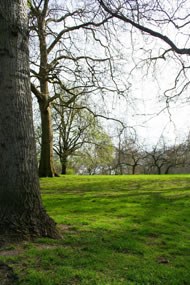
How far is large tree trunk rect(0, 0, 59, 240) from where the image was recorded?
306 centimetres

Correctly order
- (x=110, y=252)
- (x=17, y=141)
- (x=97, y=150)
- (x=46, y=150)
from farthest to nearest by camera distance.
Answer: (x=97, y=150), (x=46, y=150), (x=17, y=141), (x=110, y=252)

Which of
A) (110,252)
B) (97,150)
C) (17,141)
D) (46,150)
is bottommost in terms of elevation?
(110,252)

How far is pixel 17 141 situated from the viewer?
3.18 m

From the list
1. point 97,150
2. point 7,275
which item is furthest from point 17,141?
point 97,150

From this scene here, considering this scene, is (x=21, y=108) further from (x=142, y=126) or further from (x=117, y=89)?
(x=117, y=89)

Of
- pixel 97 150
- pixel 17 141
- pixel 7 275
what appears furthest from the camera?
pixel 97 150

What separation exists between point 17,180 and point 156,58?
6.56 metres

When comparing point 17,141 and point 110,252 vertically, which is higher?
point 17,141

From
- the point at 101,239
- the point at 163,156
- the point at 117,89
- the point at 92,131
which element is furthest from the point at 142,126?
the point at 163,156

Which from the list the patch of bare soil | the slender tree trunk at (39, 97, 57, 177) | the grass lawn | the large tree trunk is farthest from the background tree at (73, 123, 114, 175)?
the patch of bare soil

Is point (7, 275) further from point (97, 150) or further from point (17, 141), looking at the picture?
point (97, 150)

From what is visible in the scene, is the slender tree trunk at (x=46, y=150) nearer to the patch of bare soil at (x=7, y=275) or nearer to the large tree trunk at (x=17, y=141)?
the large tree trunk at (x=17, y=141)

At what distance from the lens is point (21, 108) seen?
3.29 m

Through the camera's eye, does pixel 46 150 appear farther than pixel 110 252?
Yes
